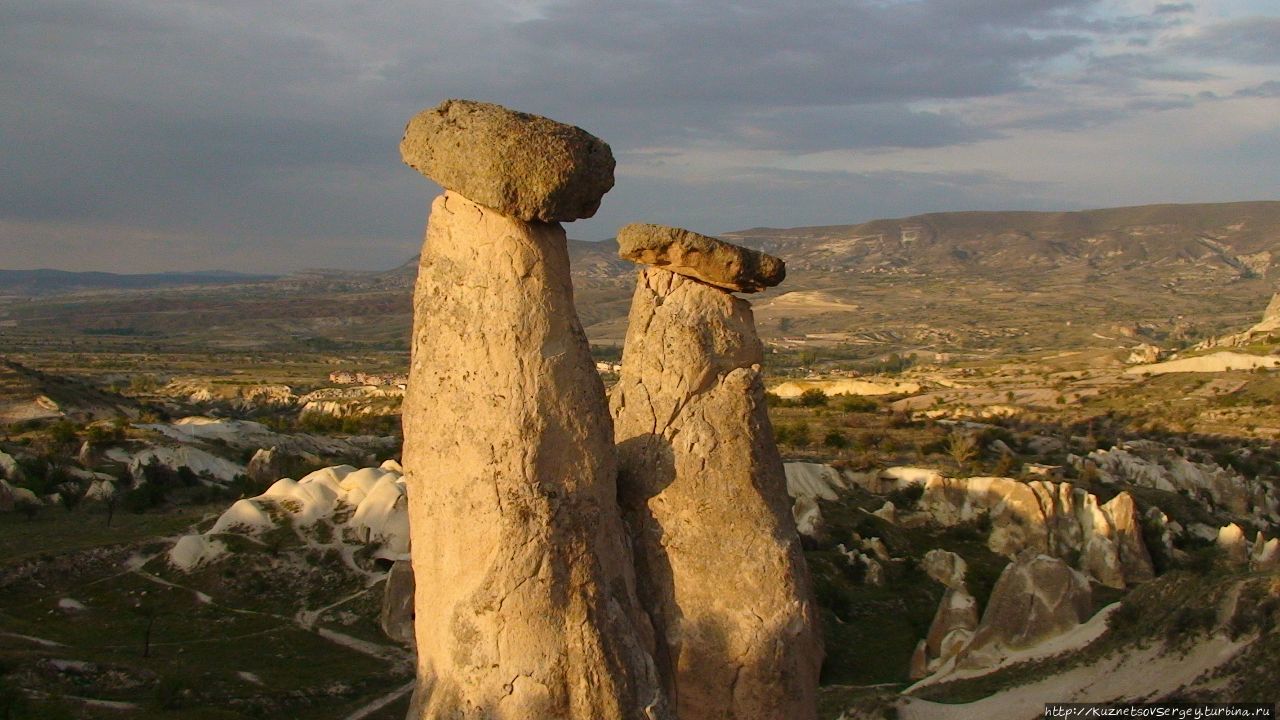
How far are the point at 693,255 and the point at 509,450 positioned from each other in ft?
7.85

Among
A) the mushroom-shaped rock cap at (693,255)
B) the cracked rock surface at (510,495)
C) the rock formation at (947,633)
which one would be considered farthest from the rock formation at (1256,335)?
the cracked rock surface at (510,495)

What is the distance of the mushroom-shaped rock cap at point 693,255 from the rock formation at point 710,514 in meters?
0.01

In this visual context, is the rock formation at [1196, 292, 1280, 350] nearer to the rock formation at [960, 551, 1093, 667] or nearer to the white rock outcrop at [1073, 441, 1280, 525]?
the white rock outcrop at [1073, 441, 1280, 525]

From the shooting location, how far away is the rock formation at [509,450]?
7465mm

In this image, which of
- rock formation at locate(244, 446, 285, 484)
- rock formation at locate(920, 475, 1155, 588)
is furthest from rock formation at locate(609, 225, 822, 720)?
rock formation at locate(244, 446, 285, 484)

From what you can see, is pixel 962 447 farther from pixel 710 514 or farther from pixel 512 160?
pixel 512 160

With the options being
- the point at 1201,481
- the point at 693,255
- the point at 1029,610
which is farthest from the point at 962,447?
the point at 693,255

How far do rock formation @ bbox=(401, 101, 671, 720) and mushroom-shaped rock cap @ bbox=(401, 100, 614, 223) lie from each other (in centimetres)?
1

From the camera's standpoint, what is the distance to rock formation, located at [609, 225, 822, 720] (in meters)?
8.61

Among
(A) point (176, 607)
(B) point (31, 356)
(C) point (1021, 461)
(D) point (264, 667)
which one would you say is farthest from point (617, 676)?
(B) point (31, 356)

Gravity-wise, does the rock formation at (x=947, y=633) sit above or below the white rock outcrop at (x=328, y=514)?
below

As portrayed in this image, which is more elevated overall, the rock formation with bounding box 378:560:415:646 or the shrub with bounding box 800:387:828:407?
the rock formation with bounding box 378:560:415:646

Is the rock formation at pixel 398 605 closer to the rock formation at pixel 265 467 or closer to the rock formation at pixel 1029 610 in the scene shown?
the rock formation at pixel 1029 610

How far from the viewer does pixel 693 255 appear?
29.5 feet
